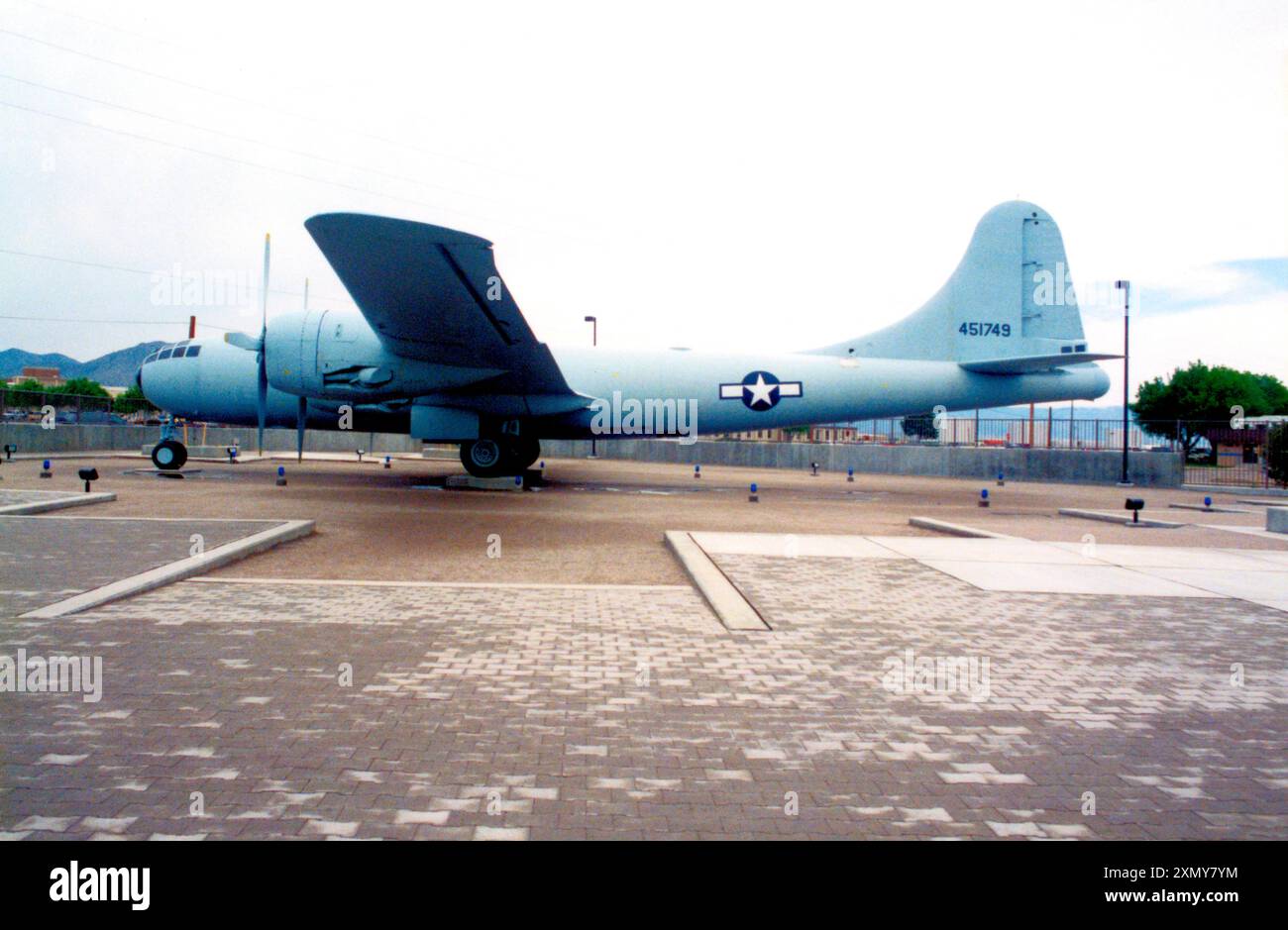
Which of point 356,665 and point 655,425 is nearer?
point 356,665

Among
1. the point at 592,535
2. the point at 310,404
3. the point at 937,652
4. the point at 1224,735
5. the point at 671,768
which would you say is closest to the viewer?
the point at 671,768

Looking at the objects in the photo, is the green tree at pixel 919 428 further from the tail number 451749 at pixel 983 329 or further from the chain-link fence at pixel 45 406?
the chain-link fence at pixel 45 406

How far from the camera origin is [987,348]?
22719 millimetres

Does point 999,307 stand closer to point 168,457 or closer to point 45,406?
point 168,457

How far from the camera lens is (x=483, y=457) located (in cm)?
2150

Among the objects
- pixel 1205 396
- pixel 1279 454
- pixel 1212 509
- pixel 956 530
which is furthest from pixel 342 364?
pixel 1205 396

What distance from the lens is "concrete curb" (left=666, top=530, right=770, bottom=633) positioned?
22.9ft

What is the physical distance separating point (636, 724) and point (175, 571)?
239 inches

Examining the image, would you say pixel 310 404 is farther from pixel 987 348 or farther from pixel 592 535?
pixel 987 348

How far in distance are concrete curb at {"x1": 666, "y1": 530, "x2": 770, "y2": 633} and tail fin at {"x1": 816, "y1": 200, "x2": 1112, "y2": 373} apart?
546 inches

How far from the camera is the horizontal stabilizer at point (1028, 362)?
70.8 ft
